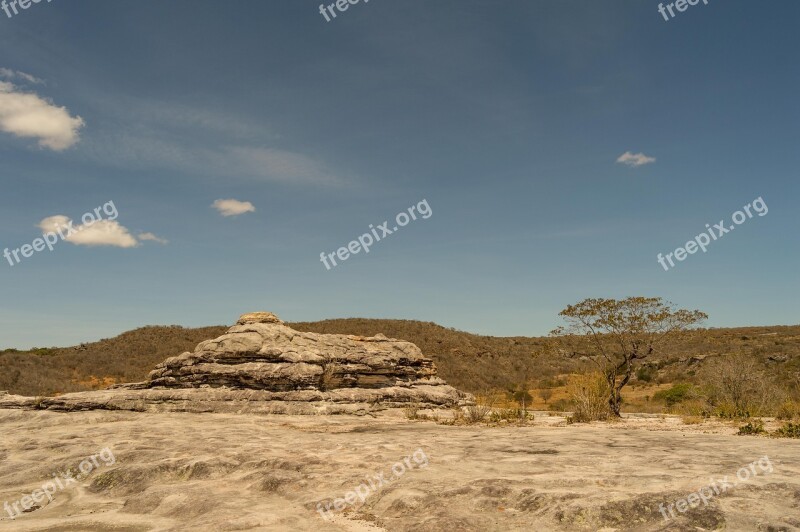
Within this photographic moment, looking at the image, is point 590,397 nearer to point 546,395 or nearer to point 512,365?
point 546,395

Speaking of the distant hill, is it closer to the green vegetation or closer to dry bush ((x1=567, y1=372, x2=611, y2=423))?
the green vegetation

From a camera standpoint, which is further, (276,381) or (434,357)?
(434,357)

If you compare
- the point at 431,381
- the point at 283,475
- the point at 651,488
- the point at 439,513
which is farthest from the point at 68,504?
the point at 431,381

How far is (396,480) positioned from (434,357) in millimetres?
43760

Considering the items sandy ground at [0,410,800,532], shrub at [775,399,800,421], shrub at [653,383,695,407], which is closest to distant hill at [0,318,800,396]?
shrub at [653,383,695,407]

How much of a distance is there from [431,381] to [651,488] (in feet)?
51.1

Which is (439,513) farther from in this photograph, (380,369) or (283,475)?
(380,369)

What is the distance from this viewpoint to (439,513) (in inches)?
226

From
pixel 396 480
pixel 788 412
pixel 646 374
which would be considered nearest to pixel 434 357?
pixel 646 374

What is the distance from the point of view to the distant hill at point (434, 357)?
1361 inches

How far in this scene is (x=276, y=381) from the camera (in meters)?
17.6

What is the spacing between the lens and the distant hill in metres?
34.6

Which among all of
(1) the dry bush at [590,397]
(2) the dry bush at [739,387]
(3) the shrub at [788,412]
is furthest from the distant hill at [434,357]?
(3) the shrub at [788,412]

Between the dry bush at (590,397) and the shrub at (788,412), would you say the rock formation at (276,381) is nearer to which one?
the dry bush at (590,397)
